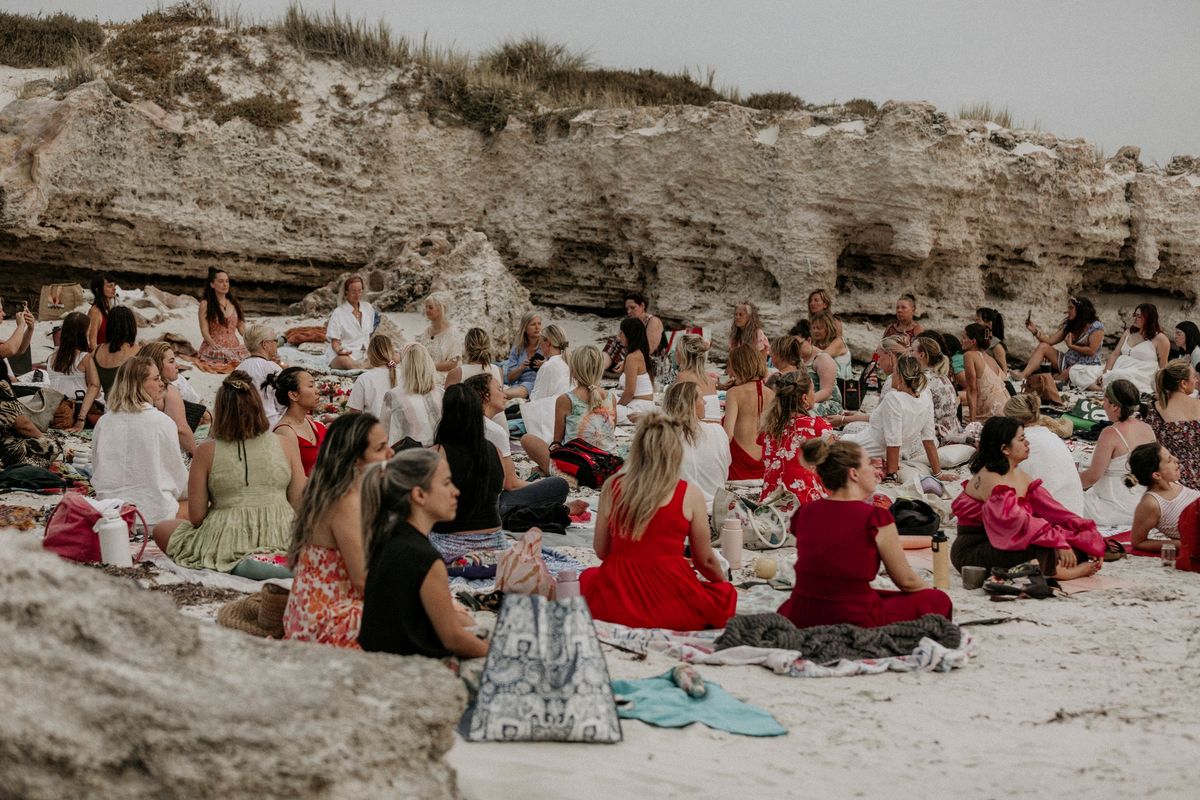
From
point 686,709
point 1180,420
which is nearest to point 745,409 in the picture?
point 1180,420

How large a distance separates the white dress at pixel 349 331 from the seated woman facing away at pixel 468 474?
750 cm

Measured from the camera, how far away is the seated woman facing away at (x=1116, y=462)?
8555mm

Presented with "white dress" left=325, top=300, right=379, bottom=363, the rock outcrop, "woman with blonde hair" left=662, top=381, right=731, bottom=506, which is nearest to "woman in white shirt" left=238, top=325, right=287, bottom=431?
"white dress" left=325, top=300, right=379, bottom=363

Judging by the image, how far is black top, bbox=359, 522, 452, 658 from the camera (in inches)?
179

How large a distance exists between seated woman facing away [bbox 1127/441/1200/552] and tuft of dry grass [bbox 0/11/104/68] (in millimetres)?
16726

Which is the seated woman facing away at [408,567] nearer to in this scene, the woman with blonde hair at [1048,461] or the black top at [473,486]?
the black top at [473,486]

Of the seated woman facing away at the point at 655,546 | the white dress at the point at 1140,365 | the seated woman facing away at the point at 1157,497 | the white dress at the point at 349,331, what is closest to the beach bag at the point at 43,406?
the white dress at the point at 349,331

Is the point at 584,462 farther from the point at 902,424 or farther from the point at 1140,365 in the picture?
the point at 1140,365

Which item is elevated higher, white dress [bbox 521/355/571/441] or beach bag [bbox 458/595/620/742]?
white dress [bbox 521/355/571/441]

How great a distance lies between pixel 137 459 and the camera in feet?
25.0

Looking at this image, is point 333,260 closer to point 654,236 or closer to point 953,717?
point 654,236

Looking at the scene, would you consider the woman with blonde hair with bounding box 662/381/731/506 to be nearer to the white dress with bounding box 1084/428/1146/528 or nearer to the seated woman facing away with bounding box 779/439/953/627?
the seated woman facing away with bounding box 779/439/953/627

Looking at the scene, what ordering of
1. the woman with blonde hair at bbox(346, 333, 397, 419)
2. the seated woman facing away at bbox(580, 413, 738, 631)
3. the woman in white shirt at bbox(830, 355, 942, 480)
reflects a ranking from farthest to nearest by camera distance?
the woman in white shirt at bbox(830, 355, 942, 480) < the woman with blonde hair at bbox(346, 333, 397, 419) < the seated woman facing away at bbox(580, 413, 738, 631)

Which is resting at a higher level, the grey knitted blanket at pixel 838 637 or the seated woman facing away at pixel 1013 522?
the seated woman facing away at pixel 1013 522
